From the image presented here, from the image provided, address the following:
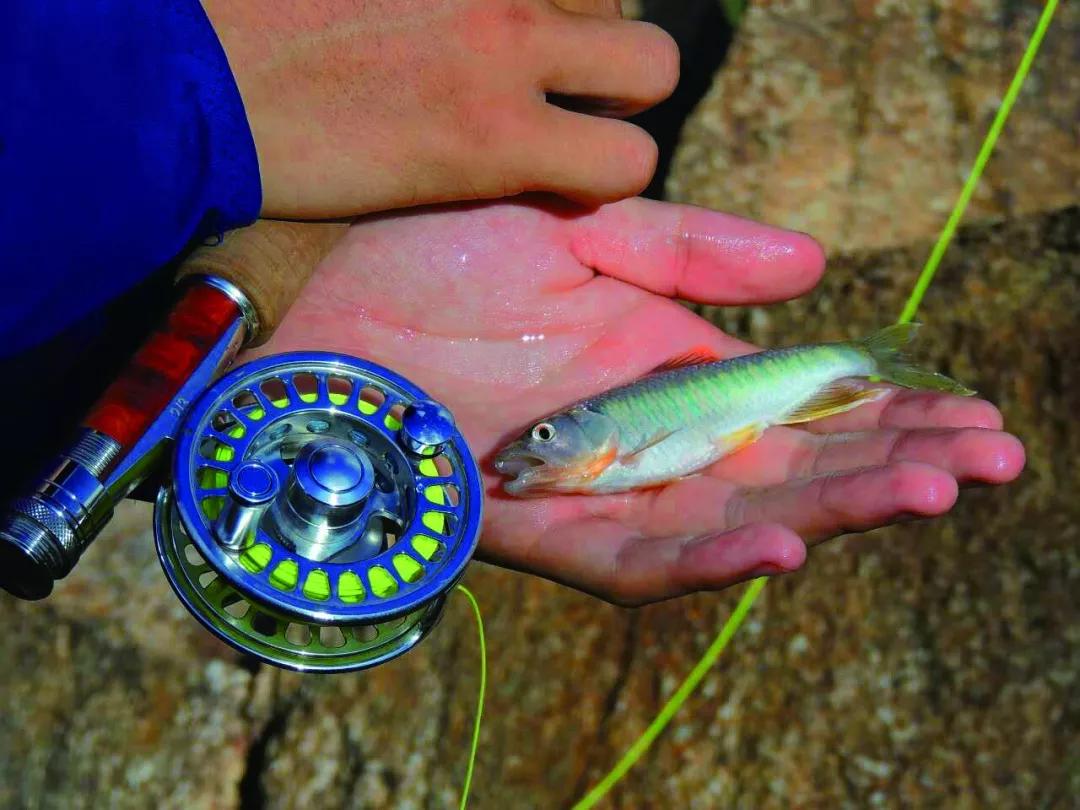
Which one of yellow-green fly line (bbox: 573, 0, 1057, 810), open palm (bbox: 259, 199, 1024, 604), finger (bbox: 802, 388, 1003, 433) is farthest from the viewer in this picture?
yellow-green fly line (bbox: 573, 0, 1057, 810)

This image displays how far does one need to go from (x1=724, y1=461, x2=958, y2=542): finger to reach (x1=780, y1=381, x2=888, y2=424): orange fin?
48cm

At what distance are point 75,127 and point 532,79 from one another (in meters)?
1.22

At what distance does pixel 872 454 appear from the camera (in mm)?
2871

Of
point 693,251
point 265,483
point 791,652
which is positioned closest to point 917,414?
point 693,251

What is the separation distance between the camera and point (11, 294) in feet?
8.03

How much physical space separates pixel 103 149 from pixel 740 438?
1745 mm

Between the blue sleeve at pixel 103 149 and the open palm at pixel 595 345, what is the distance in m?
0.53

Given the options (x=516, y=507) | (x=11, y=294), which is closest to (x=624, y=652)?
(x=516, y=507)

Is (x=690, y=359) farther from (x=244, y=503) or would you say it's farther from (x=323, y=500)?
(x=244, y=503)

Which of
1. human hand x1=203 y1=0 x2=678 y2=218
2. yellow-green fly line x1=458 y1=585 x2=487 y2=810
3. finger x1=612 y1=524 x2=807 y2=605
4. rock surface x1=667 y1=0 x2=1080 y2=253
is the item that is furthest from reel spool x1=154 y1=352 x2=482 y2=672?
rock surface x1=667 y1=0 x2=1080 y2=253

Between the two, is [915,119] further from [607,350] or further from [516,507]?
[516,507]

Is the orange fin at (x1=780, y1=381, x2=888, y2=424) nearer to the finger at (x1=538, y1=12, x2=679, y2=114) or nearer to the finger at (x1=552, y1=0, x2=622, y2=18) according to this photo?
the finger at (x1=538, y1=12, x2=679, y2=114)

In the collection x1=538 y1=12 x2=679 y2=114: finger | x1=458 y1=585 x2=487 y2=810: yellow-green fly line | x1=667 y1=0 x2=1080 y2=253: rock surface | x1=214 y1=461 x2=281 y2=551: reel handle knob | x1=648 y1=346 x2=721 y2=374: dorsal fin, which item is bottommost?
x1=458 y1=585 x2=487 y2=810: yellow-green fly line

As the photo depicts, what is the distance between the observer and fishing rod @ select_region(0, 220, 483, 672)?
241cm
